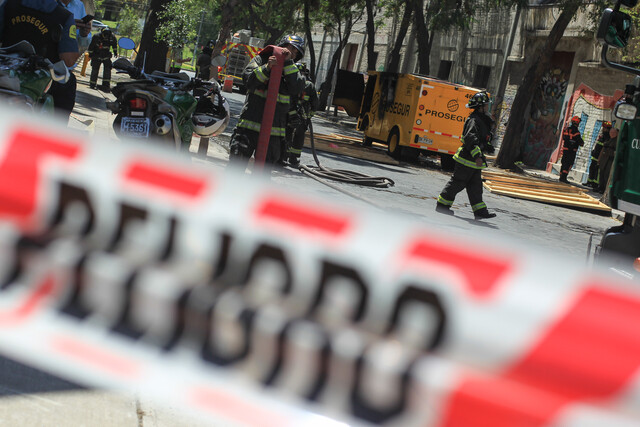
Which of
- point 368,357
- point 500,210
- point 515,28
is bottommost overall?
point 500,210

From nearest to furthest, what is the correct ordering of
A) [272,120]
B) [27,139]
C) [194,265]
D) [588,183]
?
1. [194,265]
2. [27,139]
3. [272,120]
4. [588,183]

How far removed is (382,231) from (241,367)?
16.7 inches

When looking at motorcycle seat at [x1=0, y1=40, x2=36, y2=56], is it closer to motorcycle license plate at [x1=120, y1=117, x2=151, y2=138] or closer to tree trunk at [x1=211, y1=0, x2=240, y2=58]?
motorcycle license plate at [x1=120, y1=117, x2=151, y2=138]

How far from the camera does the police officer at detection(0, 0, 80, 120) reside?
638 centimetres

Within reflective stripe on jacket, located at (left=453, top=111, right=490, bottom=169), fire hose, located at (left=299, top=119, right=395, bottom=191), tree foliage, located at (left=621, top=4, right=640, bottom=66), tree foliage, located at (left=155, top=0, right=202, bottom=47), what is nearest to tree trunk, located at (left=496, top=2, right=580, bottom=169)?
tree foliage, located at (left=621, top=4, right=640, bottom=66)

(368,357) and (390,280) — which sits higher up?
(390,280)

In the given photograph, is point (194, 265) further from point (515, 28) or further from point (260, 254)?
point (515, 28)

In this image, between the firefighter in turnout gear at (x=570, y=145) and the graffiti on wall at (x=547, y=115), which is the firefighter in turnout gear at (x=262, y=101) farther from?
the graffiti on wall at (x=547, y=115)

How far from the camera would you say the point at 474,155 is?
1186 centimetres

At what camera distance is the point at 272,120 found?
8.92 metres

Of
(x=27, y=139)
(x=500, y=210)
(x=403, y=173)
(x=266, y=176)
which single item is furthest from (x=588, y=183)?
(x=27, y=139)

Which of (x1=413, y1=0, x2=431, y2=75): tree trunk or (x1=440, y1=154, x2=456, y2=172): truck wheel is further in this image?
(x1=413, y1=0, x2=431, y2=75): tree trunk

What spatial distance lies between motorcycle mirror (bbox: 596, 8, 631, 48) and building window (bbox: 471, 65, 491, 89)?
27.4 metres

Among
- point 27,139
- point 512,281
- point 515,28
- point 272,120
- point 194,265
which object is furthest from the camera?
point 515,28
